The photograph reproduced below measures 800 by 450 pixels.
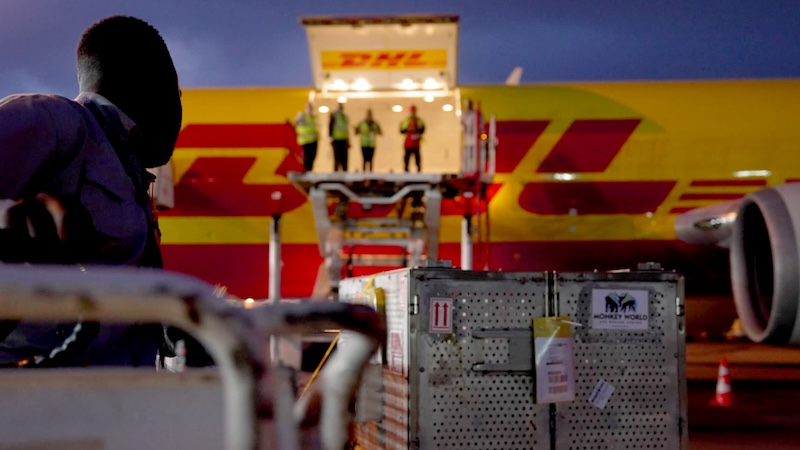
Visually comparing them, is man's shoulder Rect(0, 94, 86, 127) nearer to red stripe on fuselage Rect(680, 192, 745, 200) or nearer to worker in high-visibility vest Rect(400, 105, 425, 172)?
worker in high-visibility vest Rect(400, 105, 425, 172)

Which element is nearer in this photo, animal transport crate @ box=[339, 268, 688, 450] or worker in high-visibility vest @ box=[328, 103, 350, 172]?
animal transport crate @ box=[339, 268, 688, 450]

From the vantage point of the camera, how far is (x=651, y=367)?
343 cm

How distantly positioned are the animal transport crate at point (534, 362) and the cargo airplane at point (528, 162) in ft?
23.4

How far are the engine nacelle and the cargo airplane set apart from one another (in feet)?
9.88

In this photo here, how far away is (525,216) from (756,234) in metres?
4.10

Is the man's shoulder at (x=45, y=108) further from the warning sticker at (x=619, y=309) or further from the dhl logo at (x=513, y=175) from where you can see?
the dhl logo at (x=513, y=175)

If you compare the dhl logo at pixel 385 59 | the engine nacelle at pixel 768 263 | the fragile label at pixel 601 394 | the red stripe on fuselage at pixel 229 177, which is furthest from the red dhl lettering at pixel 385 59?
the fragile label at pixel 601 394

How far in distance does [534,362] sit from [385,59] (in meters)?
7.80

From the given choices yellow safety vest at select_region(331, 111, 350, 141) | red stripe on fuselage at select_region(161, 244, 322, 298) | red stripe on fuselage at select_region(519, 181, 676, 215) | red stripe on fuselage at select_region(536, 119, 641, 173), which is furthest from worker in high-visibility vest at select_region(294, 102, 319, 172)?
red stripe on fuselage at select_region(519, 181, 676, 215)

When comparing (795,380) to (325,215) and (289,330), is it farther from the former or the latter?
(289,330)

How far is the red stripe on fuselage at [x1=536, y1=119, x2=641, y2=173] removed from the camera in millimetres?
10844

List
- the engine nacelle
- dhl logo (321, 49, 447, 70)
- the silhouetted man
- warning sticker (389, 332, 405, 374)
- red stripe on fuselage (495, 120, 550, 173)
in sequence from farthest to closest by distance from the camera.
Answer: red stripe on fuselage (495, 120, 550, 173) < dhl logo (321, 49, 447, 70) < the engine nacelle < warning sticker (389, 332, 405, 374) < the silhouetted man

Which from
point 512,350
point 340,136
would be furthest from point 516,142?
point 512,350

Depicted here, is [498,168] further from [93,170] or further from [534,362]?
[93,170]
